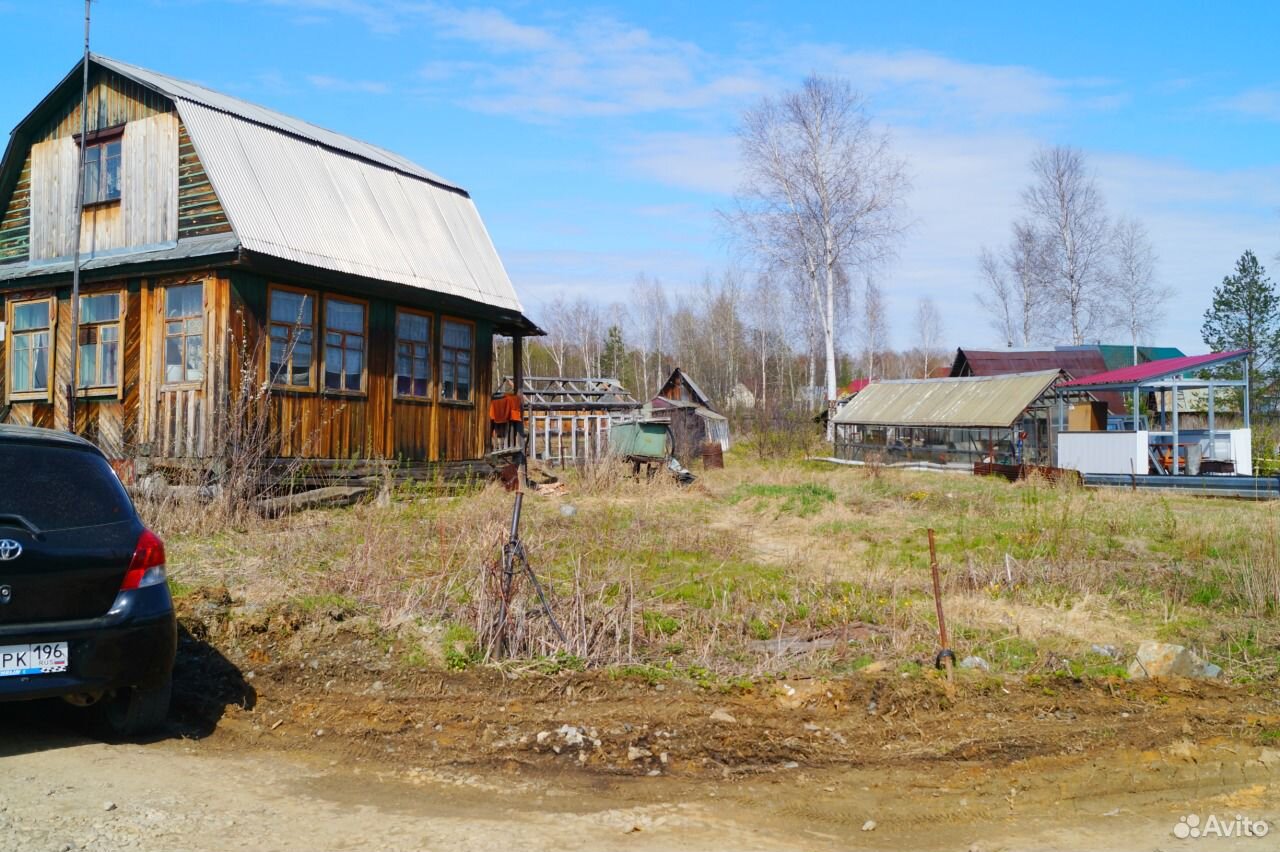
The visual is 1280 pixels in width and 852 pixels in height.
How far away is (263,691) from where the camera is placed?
6871 millimetres

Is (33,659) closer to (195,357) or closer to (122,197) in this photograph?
(195,357)

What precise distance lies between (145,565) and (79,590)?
1.18 ft

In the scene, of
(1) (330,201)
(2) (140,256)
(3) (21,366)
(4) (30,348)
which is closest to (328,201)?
(1) (330,201)

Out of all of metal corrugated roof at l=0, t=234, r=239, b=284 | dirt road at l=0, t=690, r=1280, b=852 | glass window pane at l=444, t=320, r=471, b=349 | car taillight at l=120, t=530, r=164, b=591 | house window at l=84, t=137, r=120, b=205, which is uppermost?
house window at l=84, t=137, r=120, b=205

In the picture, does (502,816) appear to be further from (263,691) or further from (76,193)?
(76,193)

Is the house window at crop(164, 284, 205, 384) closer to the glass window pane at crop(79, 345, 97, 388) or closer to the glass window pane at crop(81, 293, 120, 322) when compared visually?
the glass window pane at crop(81, 293, 120, 322)

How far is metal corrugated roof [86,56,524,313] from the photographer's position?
49.4 ft

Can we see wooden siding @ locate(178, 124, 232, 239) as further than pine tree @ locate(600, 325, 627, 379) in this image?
No

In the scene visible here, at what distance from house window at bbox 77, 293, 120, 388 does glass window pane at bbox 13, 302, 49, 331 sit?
1.14 m

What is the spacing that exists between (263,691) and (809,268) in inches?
1430

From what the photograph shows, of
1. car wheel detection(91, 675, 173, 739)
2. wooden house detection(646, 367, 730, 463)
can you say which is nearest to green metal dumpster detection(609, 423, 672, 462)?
wooden house detection(646, 367, 730, 463)

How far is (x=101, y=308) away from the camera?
53.1 feet

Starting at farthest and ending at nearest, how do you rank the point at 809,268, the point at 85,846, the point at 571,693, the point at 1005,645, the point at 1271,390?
the point at 1271,390, the point at 809,268, the point at 1005,645, the point at 571,693, the point at 85,846

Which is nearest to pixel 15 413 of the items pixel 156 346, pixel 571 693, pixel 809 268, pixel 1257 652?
pixel 156 346
